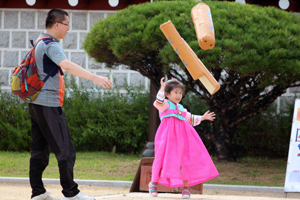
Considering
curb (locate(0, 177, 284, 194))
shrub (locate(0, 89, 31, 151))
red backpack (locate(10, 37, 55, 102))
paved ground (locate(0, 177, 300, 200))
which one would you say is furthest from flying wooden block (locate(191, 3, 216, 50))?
shrub (locate(0, 89, 31, 151))

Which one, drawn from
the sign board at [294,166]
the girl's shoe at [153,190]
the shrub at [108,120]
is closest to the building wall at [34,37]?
the shrub at [108,120]

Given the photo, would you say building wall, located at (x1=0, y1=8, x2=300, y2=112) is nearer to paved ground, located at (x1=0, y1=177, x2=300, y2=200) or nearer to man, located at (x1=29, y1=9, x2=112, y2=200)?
paved ground, located at (x1=0, y1=177, x2=300, y2=200)

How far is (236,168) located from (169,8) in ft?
9.83

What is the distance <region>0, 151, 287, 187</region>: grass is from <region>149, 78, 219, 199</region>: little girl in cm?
202

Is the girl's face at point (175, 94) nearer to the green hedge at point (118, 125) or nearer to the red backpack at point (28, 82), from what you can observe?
the red backpack at point (28, 82)

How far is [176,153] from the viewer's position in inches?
163

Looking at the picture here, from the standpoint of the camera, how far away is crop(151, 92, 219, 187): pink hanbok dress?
4.10m

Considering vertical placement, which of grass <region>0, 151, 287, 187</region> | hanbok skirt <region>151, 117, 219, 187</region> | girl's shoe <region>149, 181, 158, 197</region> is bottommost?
grass <region>0, 151, 287, 187</region>

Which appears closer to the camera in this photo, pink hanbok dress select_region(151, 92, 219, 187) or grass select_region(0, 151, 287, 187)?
pink hanbok dress select_region(151, 92, 219, 187)

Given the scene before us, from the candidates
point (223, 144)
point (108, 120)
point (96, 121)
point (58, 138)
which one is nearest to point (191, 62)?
point (58, 138)

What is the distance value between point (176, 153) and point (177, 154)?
16 millimetres

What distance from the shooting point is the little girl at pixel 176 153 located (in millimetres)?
4090

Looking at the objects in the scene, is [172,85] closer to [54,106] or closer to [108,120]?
[54,106]

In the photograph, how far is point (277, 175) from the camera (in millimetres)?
6684
